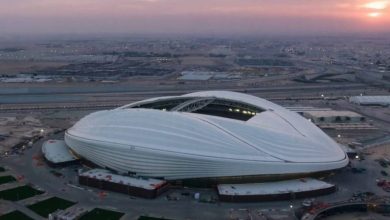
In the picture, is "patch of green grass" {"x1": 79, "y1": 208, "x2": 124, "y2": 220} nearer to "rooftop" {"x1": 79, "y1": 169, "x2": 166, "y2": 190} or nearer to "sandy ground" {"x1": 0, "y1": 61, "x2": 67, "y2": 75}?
"rooftop" {"x1": 79, "y1": 169, "x2": 166, "y2": 190}

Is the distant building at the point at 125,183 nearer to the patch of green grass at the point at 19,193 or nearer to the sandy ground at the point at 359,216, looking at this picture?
the patch of green grass at the point at 19,193

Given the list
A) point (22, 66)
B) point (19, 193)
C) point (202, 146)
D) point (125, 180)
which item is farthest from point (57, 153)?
point (22, 66)

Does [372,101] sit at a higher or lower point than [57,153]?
lower

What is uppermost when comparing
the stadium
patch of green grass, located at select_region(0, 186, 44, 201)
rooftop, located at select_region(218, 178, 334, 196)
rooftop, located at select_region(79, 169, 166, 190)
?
the stadium

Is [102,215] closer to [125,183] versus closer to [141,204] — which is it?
[141,204]

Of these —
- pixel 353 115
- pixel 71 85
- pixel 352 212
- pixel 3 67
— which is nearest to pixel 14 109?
pixel 71 85

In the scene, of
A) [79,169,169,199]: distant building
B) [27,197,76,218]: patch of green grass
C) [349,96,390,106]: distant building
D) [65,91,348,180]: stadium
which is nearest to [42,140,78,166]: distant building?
[65,91,348,180]: stadium

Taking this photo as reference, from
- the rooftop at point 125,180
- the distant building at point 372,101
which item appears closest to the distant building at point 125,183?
the rooftop at point 125,180
